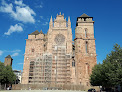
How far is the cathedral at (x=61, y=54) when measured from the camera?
36.2m

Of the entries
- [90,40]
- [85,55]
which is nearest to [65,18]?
[90,40]

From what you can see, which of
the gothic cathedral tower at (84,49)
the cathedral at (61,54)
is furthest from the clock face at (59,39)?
the gothic cathedral tower at (84,49)

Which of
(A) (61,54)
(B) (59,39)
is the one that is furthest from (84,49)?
(B) (59,39)

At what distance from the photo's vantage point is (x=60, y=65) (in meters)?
37.3

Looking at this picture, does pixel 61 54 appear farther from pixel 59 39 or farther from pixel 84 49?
pixel 84 49

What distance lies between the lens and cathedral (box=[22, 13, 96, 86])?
36156mm

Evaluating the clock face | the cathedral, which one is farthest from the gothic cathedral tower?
the clock face

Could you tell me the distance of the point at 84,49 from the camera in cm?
3941

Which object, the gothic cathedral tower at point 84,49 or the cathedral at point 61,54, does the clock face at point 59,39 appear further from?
the gothic cathedral tower at point 84,49

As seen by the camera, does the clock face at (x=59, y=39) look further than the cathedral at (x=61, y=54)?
Yes

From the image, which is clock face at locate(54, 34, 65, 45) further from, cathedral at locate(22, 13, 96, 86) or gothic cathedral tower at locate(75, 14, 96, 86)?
gothic cathedral tower at locate(75, 14, 96, 86)

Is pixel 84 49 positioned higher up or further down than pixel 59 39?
further down

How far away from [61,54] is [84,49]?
280 inches

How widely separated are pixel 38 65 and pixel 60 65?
20.5 ft
